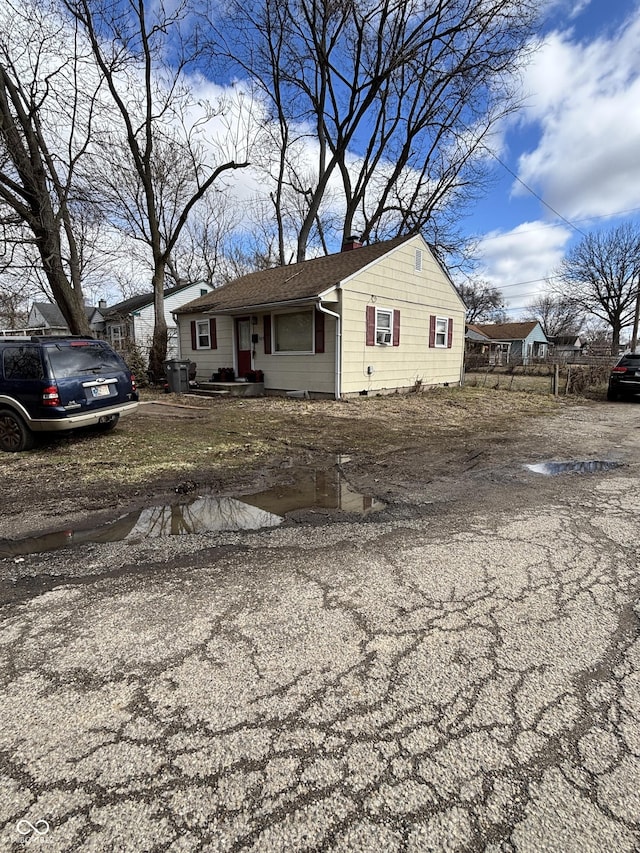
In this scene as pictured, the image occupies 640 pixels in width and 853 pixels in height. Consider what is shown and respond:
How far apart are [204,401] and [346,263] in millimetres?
6376

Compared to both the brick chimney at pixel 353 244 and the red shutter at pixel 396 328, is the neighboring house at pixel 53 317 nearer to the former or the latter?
the brick chimney at pixel 353 244

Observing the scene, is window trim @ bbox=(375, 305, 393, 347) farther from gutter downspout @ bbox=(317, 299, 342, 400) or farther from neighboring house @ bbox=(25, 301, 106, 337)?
neighboring house @ bbox=(25, 301, 106, 337)

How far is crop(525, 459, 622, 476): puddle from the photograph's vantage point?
5656 mm

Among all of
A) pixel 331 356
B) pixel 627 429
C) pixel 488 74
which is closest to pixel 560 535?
pixel 627 429

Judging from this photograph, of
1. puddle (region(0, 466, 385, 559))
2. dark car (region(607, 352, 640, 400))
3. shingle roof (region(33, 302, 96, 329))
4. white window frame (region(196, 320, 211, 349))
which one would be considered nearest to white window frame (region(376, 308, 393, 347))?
white window frame (region(196, 320, 211, 349))

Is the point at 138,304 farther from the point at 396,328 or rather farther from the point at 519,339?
the point at 519,339

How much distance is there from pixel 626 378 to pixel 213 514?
1420 centimetres

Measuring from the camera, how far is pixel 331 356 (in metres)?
12.2

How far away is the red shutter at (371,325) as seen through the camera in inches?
508

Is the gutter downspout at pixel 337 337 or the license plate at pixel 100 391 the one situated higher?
the gutter downspout at pixel 337 337

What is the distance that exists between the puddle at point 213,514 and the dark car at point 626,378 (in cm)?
1244

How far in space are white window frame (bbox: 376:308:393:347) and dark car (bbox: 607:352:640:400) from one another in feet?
23.8

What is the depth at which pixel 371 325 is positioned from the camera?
13000 mm

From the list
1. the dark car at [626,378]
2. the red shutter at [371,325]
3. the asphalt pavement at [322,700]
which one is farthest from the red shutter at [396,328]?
the asphalt pavement at [322,700]
